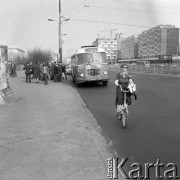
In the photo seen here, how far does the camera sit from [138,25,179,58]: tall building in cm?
8200

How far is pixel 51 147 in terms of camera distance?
250 inches

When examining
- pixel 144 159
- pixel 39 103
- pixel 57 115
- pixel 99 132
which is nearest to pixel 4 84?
pixel 39 103

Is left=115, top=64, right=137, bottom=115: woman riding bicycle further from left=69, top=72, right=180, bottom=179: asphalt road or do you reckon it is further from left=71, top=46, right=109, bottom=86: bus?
left=71, top=46, right=109, bottom=86: bus

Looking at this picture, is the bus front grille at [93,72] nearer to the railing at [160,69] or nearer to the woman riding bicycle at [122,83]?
the woman riding bicycle at [122,83]

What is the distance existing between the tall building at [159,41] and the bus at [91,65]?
5821 cm

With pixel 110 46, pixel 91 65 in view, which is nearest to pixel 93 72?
pixel 91 65

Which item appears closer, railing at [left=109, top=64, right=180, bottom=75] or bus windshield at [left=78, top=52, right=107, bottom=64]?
bus windshield at [left=78, top=52, right=107, bottom=64]

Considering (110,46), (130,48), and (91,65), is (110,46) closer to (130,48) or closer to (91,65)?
(130,48)

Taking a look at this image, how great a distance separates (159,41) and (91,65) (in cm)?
7349

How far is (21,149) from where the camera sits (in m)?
6.23

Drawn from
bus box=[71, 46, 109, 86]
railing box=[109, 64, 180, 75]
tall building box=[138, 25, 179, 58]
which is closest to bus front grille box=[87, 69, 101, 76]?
bus box=[71, 46, 109, 86]

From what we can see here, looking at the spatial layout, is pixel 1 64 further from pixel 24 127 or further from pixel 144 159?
pixel 144 159

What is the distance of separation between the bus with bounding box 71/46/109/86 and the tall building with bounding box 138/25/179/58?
191 ft

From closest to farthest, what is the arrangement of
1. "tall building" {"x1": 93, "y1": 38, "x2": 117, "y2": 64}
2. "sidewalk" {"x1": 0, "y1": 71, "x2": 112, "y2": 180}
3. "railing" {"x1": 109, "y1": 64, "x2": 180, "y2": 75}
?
"sidewalk" {"x1": 0, "y1": 71, "x2": 112, "y2": 180} → "railing" {"x1": 109, "y1": 64, "x2": 180, "y2": 75} → "tall building" {"x1": 93, "y1": 38, "x2": 117, "y2": 64}
